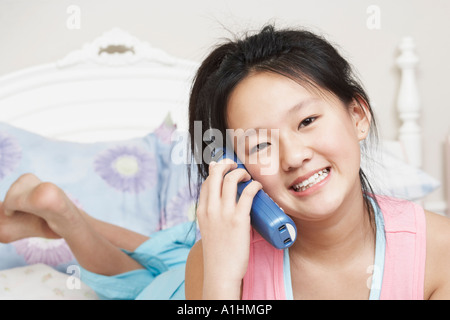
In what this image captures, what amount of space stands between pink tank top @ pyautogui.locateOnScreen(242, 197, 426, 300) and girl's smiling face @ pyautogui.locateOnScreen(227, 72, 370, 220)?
0.49 ft

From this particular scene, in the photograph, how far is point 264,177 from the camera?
951mm

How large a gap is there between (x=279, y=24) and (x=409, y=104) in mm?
622

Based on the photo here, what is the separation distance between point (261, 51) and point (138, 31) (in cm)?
118

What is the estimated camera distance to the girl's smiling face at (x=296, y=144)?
0.92 metres

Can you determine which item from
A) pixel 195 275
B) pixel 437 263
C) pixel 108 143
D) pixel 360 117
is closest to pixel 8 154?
pixel 108 143

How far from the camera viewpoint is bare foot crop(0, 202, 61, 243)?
1.42m

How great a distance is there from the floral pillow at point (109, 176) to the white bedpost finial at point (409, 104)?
964 mm

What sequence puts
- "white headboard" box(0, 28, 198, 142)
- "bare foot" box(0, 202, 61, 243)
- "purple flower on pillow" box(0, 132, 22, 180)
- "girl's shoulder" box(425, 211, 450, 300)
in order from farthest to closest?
"white headboard" box(0, 28, 198, 142), "purple flower on pillow" box(0, 132, 22, 180), "bare foot" box(0, 202, 61, 243), "girl's shoulder" box(425, 211, 450, 300)

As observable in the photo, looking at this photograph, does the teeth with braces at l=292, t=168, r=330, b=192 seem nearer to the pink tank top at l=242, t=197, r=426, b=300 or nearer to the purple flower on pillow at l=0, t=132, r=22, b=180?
the pink tank top at l=242, t=197, r=426, b=300

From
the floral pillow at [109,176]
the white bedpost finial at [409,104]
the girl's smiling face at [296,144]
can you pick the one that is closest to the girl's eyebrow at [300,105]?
the girl's smiling face at [296,144]

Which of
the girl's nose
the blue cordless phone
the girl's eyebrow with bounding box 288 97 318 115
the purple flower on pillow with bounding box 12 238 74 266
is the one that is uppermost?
the girl's eyebrow with bounding box 288 97 318 115

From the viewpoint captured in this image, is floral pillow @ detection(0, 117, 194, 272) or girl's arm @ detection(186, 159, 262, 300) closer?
girl's arm @ detection(186, 159, 262, 300)

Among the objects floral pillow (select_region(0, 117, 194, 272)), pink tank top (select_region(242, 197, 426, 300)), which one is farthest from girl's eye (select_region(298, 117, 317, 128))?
floral pillow (select_region(0, 117, 194, 272))

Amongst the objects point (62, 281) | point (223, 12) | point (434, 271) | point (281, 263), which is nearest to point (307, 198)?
point (281, 263)
